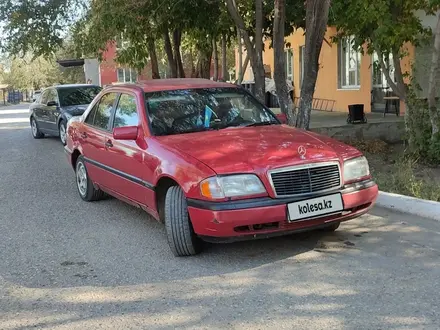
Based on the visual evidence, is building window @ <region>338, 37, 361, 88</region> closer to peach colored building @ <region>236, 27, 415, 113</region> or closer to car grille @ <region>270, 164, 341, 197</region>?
peach colored building @ <region>236, 27, 415, 113</region>

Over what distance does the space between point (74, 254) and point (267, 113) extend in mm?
2601

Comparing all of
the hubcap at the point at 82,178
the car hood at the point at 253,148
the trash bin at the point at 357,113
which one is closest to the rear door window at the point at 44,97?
the hubcap at the point at 82,178

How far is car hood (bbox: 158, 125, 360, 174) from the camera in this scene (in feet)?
14.5

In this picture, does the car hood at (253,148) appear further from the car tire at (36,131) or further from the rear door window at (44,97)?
the car tire at (36,131)

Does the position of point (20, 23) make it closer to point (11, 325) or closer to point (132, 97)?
point (132, 97)

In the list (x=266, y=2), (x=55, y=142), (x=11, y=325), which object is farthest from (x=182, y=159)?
(x=55, y=142)

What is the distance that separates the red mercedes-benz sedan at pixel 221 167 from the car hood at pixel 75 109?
7.37m

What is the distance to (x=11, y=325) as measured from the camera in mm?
3635

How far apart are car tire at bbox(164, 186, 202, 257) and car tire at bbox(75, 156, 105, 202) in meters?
2.58

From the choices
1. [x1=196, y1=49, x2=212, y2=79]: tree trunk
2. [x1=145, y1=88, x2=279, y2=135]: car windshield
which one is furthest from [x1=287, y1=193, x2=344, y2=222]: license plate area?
[x1=196, y1=49, x2=212, y2=79]: tree trunk

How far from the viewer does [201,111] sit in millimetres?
5664

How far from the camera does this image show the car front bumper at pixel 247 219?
14.1ft

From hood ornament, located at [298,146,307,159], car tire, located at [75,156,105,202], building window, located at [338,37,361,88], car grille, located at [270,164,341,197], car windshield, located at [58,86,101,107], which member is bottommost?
car tire, located at [75,156,105,202]

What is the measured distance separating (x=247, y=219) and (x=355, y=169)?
122cm
